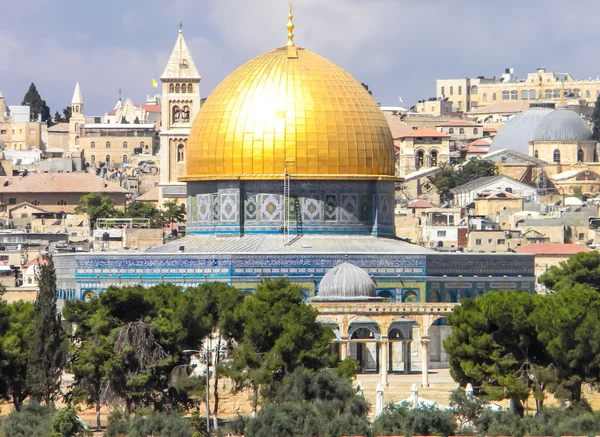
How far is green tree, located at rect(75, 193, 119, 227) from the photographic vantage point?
109 meters

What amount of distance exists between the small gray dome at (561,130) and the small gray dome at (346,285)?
212 ft

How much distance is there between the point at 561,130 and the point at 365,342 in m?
67.3

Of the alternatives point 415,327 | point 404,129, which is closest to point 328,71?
point 415,327

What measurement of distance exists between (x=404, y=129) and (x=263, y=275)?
250 feet

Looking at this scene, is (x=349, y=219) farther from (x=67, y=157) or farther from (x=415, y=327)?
(x=67, y=157)

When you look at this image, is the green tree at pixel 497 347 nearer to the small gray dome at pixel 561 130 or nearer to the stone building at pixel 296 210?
the stone building at pixel 296 210

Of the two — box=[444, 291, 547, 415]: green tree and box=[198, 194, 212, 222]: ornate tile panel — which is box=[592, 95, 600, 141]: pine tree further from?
box=[444, 291, 547, 415]: green tree

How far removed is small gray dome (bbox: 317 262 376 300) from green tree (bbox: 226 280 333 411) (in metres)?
7.86

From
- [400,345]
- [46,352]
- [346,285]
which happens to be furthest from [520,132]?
[46,352]

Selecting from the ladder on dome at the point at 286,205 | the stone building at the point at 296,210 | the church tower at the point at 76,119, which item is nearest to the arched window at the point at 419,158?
the church tower at the point at 76,119

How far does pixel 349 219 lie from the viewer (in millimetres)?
66438

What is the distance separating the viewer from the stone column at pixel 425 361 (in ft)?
193

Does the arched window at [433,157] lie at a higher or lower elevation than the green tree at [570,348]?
higher

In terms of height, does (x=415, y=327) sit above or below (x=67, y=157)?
below
